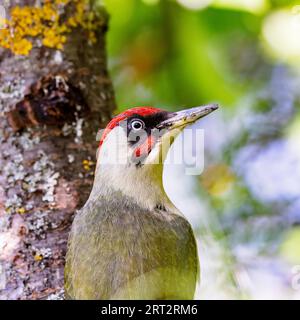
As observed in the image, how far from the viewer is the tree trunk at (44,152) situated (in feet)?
12.0

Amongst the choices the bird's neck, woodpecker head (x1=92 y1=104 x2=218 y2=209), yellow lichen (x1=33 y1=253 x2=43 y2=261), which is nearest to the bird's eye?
woodpecker head (x1=92 y1=104 x2=218 y2=209)

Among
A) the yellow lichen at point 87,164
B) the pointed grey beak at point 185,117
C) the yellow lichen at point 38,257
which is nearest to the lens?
the yellow lichen at point 38,257

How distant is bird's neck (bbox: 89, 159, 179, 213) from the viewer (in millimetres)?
3770

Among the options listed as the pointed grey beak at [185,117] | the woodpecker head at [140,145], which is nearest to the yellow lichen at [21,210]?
the woodpecker head at [140,145]

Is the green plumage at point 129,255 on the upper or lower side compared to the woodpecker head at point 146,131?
lower

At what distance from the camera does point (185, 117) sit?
12.5 feet

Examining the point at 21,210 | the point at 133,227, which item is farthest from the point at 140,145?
the point at 21,210

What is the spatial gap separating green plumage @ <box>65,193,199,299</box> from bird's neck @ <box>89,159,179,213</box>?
0.23 feet

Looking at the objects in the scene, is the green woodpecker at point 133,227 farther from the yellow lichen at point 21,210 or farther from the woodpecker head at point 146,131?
the yellow lichen at point 21,210

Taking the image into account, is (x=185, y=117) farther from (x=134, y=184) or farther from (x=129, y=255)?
(x=129, y=255)

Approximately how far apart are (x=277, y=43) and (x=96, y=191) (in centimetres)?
183

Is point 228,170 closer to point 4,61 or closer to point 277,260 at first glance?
point 277,260

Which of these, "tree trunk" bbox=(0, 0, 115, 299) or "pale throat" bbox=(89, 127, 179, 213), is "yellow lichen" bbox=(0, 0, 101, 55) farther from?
"pale throat" bbox=(89, 127, 179, 213)
